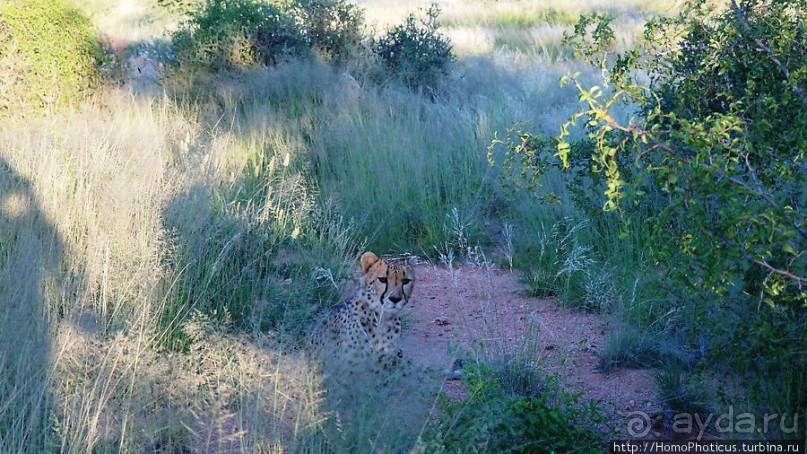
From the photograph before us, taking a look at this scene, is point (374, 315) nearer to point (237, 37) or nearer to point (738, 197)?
point (738, 197)

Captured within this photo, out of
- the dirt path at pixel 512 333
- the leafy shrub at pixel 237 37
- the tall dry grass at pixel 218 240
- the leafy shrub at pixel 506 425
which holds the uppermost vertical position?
the leafy shrub at pixel 237 37

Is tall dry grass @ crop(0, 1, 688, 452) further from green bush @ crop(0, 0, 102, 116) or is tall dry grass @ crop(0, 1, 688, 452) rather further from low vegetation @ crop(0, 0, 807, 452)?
green bush @ crop(0, 0, 102, 116)

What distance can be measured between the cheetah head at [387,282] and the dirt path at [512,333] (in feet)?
1.03

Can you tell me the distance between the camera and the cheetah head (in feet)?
13.8

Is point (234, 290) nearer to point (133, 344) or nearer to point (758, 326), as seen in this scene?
point (133, 344)

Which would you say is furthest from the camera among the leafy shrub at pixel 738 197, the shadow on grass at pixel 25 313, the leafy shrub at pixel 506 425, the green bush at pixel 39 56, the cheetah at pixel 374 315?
the green bush at pixel 39 56

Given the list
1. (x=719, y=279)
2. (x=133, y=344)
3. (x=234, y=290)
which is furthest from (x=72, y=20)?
(x=719, y=279)

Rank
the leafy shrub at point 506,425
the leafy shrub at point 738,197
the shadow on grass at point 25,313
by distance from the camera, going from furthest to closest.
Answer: the leafy shrub at point 506,425 → the shadow on grass at point 25,313 → the leafy shrub at point 738,197

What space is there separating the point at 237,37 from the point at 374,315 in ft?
21.5

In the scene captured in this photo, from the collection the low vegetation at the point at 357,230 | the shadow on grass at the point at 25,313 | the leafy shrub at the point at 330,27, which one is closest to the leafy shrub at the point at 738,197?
the low vegetation at the point at 357,230

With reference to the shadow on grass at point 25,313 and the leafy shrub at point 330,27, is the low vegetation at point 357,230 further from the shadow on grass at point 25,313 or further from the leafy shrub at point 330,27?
the leafy shrub at point 330,27

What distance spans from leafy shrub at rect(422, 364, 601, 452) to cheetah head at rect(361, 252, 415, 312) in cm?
60

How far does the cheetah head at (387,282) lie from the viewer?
4219 mm

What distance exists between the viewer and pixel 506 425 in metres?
3.38
